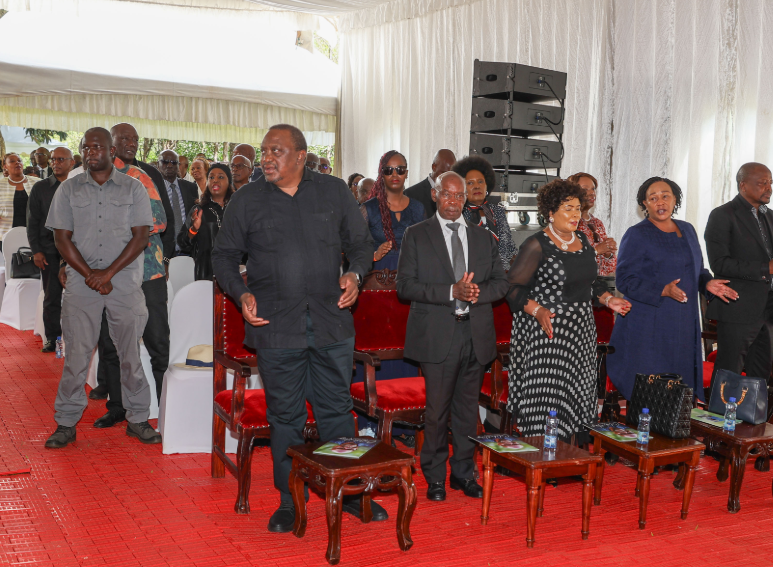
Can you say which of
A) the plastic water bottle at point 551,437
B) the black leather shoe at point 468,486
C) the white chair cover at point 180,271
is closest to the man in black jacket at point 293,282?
the black leather shoe at point 468,486

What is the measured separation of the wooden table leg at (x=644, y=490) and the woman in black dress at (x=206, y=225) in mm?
3304

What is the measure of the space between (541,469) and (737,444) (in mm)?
1171

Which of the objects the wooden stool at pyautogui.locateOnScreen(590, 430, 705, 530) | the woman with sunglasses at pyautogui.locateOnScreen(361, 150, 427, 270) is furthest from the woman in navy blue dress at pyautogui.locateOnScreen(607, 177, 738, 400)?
the woman with sunglasses at pyautogui.locateOnScreen(361, 150, 427, 270)

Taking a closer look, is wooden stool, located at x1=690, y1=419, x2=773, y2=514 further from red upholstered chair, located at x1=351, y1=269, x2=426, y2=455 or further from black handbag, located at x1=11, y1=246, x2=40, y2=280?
black handbag, located at x1=11, y1=246, x2=40, y2=280

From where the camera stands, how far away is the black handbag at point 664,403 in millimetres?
3789

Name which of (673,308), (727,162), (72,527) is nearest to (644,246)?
(673,308)

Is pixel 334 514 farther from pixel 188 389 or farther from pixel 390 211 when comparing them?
pixel 390 211

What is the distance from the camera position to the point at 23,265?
846cm

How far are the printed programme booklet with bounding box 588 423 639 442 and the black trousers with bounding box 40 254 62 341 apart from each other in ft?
16.5

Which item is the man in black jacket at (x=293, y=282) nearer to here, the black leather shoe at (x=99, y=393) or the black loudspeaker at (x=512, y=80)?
the black leather shoe at (x=99, y=393)

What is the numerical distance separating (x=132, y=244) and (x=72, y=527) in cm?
175

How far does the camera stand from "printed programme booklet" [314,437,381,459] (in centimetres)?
323

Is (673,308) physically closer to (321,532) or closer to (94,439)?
(321,532)

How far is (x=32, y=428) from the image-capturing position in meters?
4.91
